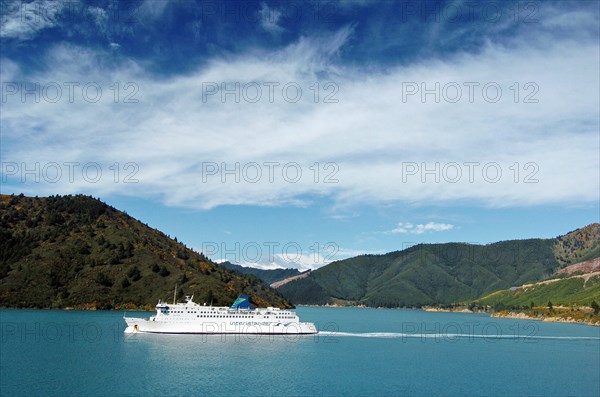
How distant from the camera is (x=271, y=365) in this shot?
275ft

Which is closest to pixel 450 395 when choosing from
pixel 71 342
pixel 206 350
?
pixel 206 350

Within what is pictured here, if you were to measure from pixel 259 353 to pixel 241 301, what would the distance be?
40.2m

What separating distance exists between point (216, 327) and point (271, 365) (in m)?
48.2

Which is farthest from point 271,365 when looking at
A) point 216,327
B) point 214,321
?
point 216,327

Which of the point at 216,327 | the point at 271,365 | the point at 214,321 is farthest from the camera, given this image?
the point at 216,327

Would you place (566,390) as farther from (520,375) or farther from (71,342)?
(71,342)

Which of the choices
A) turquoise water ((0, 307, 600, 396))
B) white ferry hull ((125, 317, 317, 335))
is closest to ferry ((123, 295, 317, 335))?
white ferry hull ((125, 317, 317, 335))

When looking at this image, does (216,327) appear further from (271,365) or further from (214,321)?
(271,365)

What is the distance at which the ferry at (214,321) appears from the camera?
408 ft

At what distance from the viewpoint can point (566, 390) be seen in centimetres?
7081

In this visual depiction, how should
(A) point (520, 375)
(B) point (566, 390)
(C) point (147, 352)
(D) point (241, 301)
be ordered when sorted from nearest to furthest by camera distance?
(B) point (566, 390)
(A) point (520, 375)
(C) point (147, 352)
(D) point (241, 301)

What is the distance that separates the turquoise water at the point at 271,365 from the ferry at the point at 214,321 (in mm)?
3887

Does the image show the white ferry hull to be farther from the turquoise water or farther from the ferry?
the turquoise water

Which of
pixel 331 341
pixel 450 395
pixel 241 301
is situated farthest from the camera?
pixel 241 301
